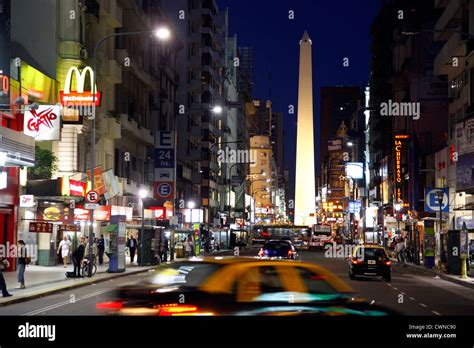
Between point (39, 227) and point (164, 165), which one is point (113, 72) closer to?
point (164, 165)

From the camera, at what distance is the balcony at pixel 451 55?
5720cm

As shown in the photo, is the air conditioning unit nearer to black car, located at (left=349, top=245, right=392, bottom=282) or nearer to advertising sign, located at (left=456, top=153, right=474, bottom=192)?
black car, located at (left=349, top=245, right=392, bottom=282)

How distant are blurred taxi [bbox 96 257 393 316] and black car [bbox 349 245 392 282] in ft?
81.6

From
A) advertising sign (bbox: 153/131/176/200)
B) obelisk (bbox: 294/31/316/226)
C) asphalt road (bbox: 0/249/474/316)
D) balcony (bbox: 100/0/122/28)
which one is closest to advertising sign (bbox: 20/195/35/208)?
asphalt road (bbox: 0/249/474/316)

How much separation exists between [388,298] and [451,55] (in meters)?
34.8

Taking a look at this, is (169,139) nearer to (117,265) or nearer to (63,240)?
(63,240)

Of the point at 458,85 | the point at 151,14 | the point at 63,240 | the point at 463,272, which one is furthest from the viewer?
the point at 151,14

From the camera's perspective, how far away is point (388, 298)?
28422 millimetres

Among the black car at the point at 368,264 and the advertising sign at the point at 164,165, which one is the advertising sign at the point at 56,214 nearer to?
the black car at the point at 368,264

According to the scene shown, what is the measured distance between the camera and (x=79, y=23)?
52.9 metres

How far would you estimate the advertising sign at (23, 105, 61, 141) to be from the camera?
40.9 metres

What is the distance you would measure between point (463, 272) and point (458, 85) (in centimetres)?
2423

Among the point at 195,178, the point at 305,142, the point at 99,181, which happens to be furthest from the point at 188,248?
the point at 305,142

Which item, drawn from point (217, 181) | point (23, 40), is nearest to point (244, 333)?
point (23, 40)
